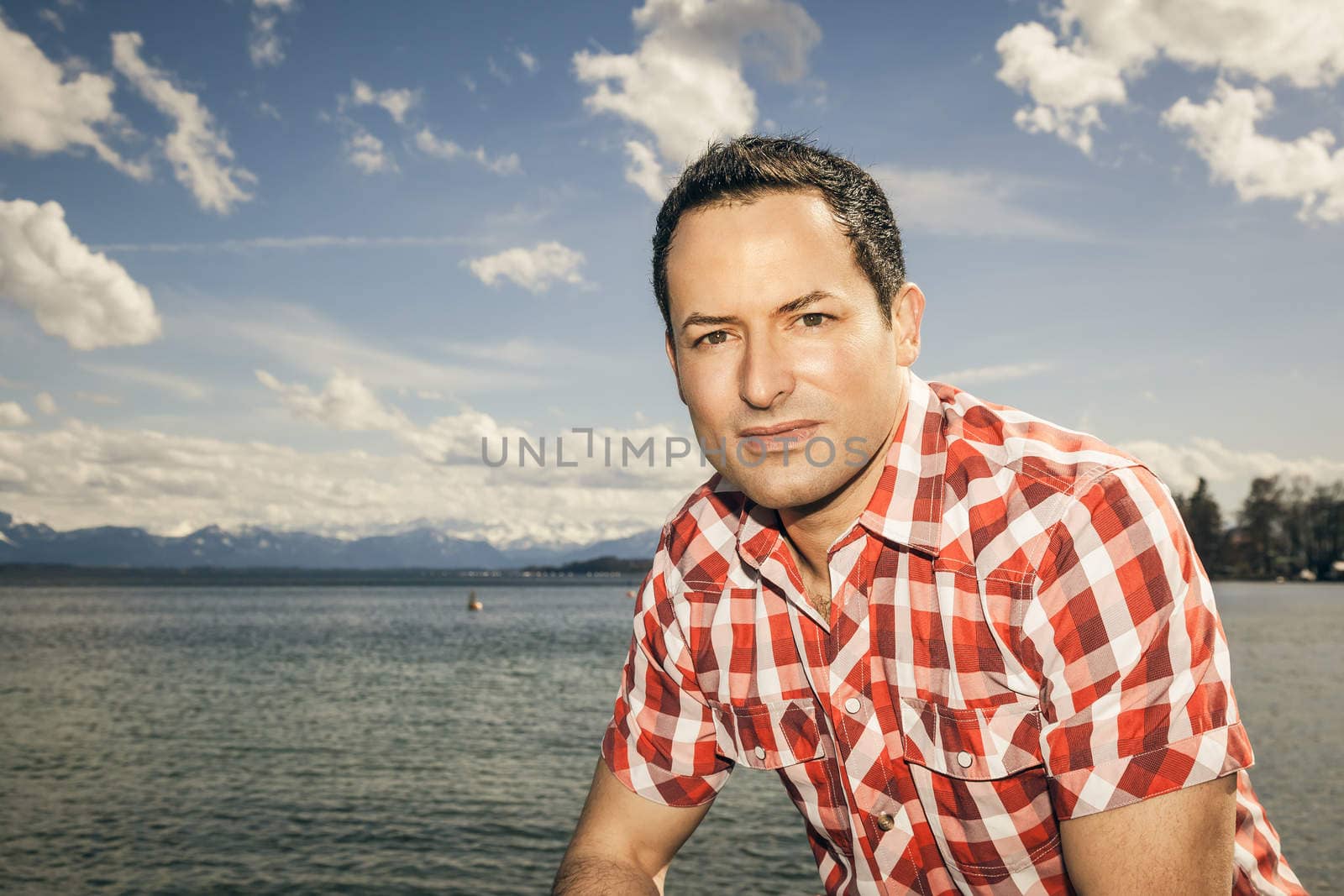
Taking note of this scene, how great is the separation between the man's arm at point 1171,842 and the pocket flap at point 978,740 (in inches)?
8.6

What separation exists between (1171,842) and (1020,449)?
78 centimetres

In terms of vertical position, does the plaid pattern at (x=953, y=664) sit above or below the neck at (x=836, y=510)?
below

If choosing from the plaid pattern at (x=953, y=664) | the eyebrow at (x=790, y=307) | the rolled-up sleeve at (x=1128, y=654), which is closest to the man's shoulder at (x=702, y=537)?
the plaid pattern at (x=953, y=664)

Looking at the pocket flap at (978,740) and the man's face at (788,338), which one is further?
the man's face at (788,338)

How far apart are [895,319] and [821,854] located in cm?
144

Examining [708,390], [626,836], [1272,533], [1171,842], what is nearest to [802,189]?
[708,390]

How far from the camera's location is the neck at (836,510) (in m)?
2.16

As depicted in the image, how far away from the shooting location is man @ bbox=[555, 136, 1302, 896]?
5.27 feet

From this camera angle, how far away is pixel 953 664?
1.92 metres

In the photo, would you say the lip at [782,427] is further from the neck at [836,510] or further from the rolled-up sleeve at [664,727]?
the rolled-up sleeve at [664,727]

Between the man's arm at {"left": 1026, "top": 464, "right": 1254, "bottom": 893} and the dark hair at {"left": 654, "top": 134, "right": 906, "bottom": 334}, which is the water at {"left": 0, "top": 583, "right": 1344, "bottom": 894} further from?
the dark hair at {"left": 654, "top": 134, "right": 906, "bottom": 334}

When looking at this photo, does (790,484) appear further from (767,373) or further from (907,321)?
(907,321)

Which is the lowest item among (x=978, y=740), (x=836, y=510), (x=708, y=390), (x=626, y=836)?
(x=626, y=836)

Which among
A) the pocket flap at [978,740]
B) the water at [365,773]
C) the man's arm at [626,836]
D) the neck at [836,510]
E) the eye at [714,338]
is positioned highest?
the eye at [714,338]
